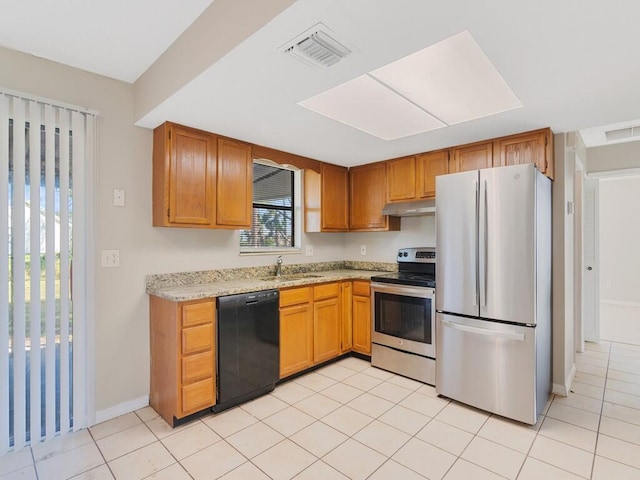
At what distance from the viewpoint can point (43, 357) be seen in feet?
7.32

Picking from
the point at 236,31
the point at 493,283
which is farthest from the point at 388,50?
the point at 493,283

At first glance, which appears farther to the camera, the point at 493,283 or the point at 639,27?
the point at 493,283

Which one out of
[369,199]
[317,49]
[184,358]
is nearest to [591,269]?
[369,199]

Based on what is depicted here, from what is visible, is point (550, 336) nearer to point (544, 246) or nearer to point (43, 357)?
point (544, 246)

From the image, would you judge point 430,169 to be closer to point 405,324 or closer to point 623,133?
point 405,324

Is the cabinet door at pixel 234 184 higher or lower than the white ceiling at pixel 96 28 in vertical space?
lower

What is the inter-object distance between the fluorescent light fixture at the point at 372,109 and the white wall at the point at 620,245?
5.41 meters

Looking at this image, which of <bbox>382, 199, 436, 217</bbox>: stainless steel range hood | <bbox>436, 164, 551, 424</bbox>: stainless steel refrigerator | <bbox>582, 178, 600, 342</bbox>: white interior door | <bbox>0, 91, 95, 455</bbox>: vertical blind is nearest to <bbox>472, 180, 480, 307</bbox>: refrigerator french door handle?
<bbox>436, 164, 551, 424</bbox>: stainless steel refrigerator

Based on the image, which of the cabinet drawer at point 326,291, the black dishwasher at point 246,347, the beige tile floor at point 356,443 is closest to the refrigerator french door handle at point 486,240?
the beige tile floor at point 356,443

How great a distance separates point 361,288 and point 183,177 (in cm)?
207

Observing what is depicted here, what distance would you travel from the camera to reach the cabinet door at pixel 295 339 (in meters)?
3.03

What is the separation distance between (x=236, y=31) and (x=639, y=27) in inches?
68.6

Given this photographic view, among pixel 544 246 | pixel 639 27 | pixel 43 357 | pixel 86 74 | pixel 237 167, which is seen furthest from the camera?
pixel 237 167

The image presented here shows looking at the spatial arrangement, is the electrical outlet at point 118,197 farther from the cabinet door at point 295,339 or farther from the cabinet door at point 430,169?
the cabinet door at point 430,169
